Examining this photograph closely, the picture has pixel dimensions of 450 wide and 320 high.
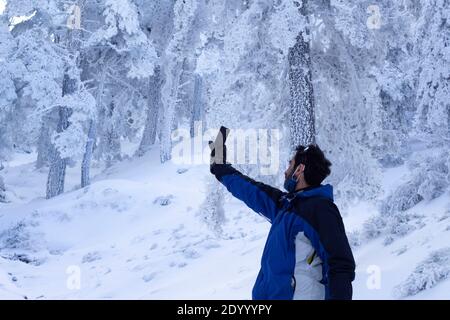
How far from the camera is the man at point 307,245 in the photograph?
3.12m

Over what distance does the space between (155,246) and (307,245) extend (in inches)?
449

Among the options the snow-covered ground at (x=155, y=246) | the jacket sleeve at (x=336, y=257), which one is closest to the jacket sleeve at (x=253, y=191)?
the jacket sleeve at (x=336, y=257)

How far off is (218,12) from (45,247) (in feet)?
28.9

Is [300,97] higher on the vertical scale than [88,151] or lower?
higher

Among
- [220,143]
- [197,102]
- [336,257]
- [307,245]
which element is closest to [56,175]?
[197,102]

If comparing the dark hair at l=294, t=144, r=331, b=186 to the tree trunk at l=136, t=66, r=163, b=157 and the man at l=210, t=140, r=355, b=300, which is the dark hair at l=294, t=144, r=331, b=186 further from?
the tree trunk at l=136, t=66, r=163, b=157

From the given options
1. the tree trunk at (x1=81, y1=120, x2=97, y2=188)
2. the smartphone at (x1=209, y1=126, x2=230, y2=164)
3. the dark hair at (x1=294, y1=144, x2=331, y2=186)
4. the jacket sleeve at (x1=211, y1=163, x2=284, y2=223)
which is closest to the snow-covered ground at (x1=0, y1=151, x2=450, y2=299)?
the tree trunk at (x1=81, y1=120, x2=97, y2=188)

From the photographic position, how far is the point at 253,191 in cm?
391

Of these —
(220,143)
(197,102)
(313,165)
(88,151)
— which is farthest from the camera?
(197,102)

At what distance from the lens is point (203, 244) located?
13.7m

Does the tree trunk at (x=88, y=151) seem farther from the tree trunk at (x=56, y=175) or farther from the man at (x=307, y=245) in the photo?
the man at (x=307, y=245)

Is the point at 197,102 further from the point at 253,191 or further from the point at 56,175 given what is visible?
the point at 253,191

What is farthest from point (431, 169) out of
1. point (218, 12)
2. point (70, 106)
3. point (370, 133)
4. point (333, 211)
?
point (70, 106)
